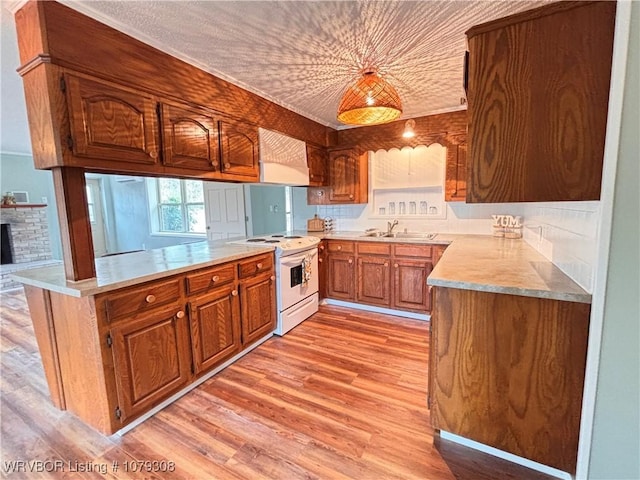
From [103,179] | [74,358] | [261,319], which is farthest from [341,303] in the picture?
[103,179]

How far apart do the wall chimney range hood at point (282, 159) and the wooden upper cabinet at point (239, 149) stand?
0.08 m

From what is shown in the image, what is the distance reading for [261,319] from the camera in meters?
2.74

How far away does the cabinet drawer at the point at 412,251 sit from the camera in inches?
123

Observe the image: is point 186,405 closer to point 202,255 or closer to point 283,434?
point 283,434

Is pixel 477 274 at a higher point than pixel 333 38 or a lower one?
lower

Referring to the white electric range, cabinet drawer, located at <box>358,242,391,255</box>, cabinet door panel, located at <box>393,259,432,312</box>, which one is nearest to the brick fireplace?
the white electric range

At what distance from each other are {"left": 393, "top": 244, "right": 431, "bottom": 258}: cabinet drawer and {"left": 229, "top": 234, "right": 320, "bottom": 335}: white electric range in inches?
34.7

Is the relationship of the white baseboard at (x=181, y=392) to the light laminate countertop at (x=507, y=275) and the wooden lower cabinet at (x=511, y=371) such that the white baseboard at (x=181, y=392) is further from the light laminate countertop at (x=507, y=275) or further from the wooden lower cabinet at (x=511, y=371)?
the light laminate countertop at (x=507, y=275)

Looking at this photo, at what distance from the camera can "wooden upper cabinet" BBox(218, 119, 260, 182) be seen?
96.8 inches

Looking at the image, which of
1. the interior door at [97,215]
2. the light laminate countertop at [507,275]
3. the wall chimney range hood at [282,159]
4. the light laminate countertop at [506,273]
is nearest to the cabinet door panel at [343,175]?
the wall chimney range hood at [282,159]

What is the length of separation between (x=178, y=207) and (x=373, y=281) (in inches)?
188

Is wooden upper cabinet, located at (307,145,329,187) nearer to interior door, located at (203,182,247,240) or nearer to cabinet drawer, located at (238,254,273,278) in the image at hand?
cabinet drawer, located at (238,254,273,278)

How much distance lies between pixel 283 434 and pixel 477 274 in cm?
138

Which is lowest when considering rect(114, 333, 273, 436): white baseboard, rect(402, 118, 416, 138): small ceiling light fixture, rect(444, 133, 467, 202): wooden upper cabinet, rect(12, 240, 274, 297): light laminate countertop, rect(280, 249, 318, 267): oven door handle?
rect(114, 333, 273, 436): white baseboard
